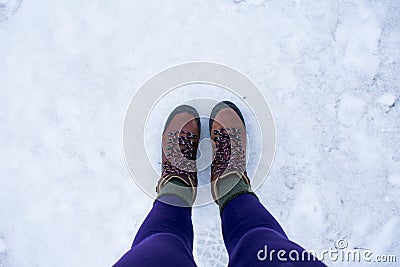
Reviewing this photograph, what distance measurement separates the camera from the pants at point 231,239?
51 cm

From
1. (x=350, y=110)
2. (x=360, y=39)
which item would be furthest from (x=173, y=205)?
(x=360, y=39)

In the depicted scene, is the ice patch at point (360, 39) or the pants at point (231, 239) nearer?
the pants at point (231, 239)

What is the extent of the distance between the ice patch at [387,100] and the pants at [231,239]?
0.41m

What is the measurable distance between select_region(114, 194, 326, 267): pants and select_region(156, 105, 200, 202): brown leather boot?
12cm

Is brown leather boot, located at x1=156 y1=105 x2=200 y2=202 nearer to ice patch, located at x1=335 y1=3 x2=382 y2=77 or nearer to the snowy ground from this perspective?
the snowy ground

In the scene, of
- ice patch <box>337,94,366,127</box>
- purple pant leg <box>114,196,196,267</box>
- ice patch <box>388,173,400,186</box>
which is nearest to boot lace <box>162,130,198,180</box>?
purple pant leg <box>114,196,196,267</box>

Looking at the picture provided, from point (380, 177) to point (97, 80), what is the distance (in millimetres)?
729

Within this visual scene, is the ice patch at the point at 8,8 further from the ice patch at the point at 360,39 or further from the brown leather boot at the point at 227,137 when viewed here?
the ice patch at the point at 360,39

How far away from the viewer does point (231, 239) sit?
65cm

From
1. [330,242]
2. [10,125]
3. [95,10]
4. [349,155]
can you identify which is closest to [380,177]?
[349,155]

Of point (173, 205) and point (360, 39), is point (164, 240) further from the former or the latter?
point (360, 39)

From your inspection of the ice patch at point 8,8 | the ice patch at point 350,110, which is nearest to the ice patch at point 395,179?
the ice patch at point 350,110

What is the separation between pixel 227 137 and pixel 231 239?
0.86 ft

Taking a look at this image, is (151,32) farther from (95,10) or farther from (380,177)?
(380,177)
